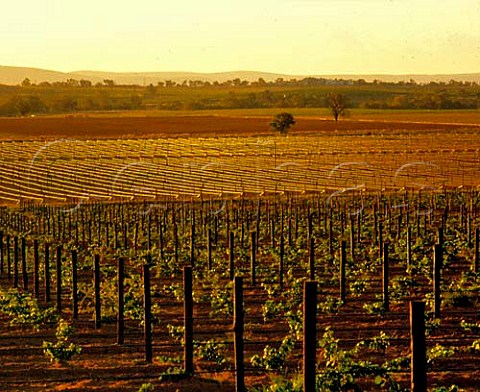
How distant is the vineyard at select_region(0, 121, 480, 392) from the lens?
1126 cm

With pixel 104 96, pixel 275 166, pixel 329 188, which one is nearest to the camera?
pixel 329 188

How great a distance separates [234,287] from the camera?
10.4 metres

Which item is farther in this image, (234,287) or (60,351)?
(60,351)

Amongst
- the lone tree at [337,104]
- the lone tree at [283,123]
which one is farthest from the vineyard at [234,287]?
the lone tree at [337,104]

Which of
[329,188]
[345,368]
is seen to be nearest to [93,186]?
[329,188]

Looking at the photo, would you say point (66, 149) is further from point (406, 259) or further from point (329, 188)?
point (406, 259)

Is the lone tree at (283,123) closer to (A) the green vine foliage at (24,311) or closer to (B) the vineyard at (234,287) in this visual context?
(B) the vineyard at (234,287)

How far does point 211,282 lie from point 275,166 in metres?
33.0

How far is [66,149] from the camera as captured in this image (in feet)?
214

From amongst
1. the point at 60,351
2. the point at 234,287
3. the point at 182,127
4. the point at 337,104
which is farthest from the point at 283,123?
the point at 234,287

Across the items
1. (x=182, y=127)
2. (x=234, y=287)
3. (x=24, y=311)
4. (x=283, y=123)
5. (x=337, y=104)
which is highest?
(x=337, y=104)

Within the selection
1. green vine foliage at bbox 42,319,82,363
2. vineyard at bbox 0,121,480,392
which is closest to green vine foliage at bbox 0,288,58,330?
vineyard at bbox 0,121,480,392

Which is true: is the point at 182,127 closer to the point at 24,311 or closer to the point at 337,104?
the point at 337,104

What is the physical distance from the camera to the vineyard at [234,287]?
1126 cm
